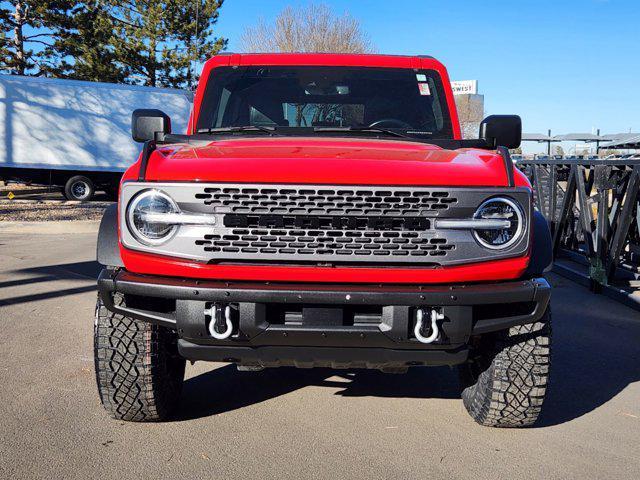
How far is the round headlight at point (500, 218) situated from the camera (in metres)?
2.99

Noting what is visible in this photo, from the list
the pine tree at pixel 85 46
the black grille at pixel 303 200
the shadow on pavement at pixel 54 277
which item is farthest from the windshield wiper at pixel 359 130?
the pine tree at pixel 85 46

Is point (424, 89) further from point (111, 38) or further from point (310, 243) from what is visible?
point (111, 38)

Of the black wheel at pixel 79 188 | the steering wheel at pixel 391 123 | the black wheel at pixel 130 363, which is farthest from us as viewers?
the black wheel at pixel 79 188

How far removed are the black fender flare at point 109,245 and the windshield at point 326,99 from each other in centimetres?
129

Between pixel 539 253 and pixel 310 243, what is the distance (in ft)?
3.58

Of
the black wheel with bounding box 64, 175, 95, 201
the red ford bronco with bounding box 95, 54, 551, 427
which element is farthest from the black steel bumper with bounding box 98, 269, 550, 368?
the black wheel with bounding box 64, 175, 95, 201

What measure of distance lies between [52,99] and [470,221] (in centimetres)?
2181

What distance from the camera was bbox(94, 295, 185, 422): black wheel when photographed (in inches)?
129

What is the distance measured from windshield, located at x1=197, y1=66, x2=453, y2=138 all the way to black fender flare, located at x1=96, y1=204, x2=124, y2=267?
1286mm

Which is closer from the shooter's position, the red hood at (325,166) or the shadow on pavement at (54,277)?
the red hood at (325,166)

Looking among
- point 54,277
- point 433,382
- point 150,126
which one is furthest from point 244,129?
point 54,277

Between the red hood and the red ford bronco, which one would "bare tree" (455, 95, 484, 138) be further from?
the red ford bronco

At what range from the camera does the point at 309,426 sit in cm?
365

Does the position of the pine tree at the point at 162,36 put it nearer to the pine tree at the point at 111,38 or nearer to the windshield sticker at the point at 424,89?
the pine tree at the point at 111,38
